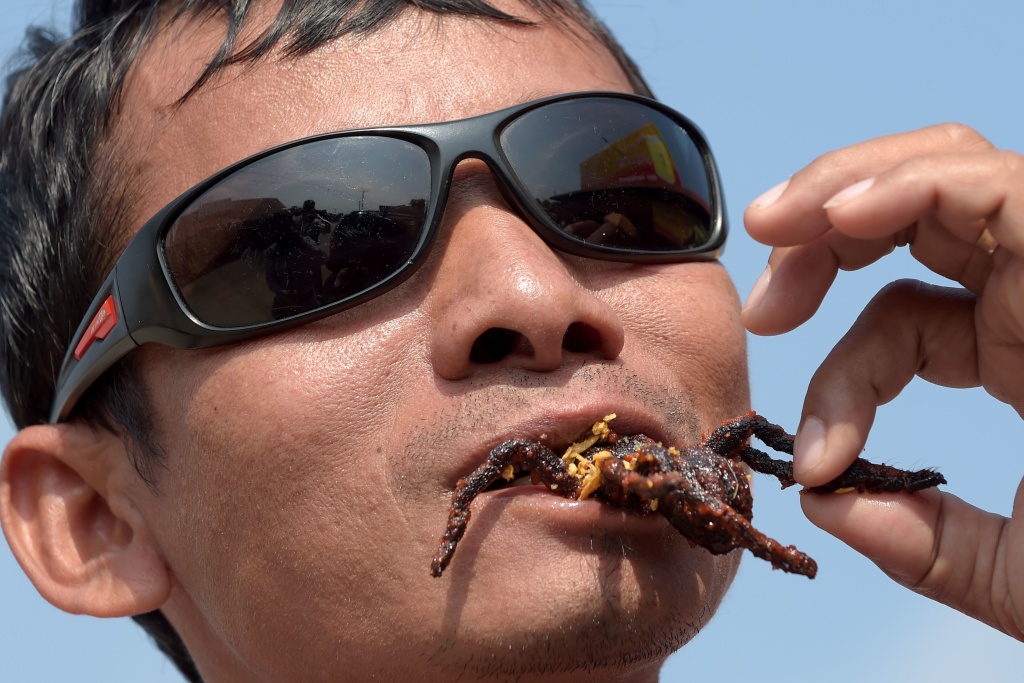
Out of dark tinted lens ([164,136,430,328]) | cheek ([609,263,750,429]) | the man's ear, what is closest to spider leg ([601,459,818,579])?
cheek ([609,263,750,429])

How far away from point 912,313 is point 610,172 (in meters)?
0.92

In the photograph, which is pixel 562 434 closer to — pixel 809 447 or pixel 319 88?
pixel 809 447

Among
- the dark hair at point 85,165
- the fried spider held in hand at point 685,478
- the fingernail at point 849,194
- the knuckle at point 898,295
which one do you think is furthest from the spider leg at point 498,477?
the dark hair at point 85,165

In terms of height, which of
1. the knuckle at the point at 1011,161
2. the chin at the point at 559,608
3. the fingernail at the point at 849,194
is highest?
the knuckle at the point at 1011,161

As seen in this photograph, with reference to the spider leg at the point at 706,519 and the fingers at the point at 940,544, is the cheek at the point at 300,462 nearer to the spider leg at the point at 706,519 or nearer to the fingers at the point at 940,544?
the spider leg at the point at 706,519

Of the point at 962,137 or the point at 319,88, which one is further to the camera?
the point at 319,88

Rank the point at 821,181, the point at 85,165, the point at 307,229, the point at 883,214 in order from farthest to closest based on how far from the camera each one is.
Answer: the point at 85,165, the point at 307,229, the point at 821,181, the point at 883,214

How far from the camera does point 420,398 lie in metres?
2.83

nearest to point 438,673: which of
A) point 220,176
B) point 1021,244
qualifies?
point 220,176

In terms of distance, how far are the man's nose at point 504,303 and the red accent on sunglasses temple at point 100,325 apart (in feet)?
3.41

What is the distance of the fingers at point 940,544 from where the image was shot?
2.72 meters

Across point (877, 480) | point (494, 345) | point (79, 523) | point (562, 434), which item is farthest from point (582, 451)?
point (79, 523)

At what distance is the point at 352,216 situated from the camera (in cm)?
296

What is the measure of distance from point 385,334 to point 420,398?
0.72 ft
